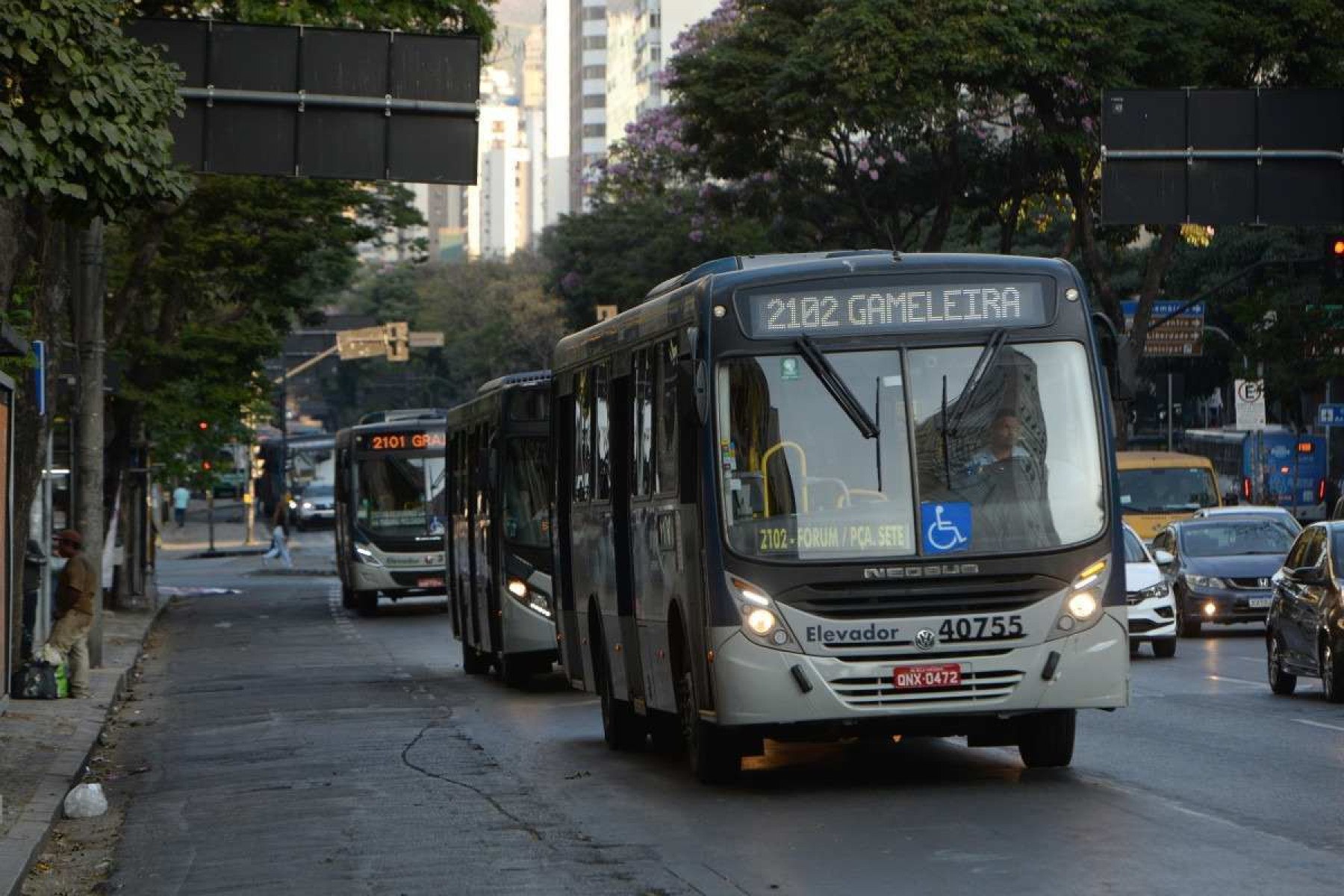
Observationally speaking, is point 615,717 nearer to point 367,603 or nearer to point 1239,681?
point 1239,681

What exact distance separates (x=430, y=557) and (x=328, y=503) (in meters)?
57.0

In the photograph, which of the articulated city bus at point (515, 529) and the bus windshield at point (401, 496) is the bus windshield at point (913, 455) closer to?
the articulated city bus at point (515, 529)

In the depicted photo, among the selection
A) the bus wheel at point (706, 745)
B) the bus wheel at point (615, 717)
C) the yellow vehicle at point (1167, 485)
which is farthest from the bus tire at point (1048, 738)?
the yellow vehicle at point (1167, 485)

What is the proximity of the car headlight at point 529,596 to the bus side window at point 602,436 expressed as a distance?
7804 millimetres

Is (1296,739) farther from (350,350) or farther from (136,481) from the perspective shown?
(350,350)

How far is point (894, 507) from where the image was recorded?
13078mm

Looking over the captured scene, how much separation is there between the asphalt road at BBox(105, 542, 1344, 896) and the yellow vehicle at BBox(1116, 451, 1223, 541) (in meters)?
18.8

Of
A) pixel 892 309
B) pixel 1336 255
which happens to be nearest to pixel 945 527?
pixel 892 309

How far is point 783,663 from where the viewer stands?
12891 millimetres

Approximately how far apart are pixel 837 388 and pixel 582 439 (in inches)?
166

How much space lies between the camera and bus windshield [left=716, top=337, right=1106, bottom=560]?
42.9 ft

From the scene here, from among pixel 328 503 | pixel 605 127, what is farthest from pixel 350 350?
pixel 605 127

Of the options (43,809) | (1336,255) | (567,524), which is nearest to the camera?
(43,809)

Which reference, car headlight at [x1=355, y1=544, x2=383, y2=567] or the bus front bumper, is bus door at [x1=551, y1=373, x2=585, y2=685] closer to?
the bus front bumper
